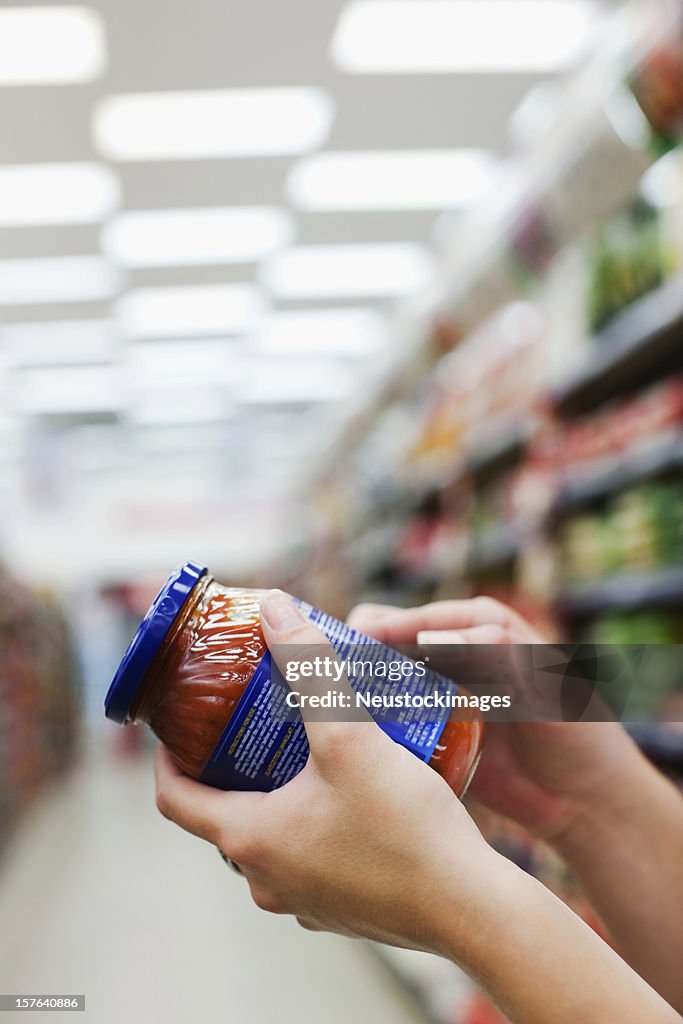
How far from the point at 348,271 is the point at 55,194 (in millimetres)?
1902

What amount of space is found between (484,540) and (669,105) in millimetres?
1738

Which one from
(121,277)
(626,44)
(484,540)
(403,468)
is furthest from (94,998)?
(121,277)

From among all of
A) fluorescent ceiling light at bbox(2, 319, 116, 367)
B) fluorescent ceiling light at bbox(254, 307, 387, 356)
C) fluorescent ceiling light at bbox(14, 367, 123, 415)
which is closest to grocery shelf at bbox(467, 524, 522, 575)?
fluorescent ceiling light at bbox(254, 307, 387, 356)

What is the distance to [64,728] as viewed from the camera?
803cm

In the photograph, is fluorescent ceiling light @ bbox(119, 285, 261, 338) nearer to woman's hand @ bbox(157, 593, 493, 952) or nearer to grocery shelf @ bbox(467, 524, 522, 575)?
grocery shelf @ bbox(467, 524, 522, 575)

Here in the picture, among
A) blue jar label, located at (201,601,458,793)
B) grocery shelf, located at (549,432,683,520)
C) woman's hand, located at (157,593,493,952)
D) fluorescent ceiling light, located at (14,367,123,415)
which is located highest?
fluorescent ceiling light, located at (14,367,123,415)

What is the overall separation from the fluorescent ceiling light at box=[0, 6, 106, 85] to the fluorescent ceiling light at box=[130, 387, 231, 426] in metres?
4.39

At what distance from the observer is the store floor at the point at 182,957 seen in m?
0.76

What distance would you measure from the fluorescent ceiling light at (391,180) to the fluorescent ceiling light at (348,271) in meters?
0.55

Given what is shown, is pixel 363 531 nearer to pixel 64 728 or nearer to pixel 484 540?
pixel 484 540

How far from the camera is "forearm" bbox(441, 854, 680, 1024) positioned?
1.78 ft

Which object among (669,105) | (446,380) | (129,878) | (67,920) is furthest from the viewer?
(446,380)

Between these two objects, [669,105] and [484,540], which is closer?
[669,105]

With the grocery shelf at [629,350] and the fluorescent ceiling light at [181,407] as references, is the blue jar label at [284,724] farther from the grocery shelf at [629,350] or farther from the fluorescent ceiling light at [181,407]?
the fluorescent ceiling light at [181,407]
